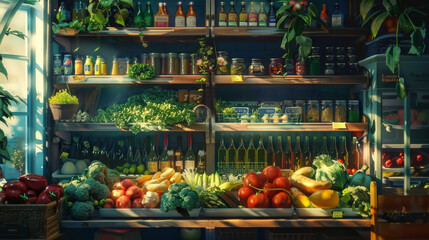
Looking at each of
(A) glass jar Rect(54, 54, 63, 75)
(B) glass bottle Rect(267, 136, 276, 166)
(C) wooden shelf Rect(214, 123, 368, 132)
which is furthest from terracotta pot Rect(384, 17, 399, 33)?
(A) glass jar Rect(54, 54, 63, 75)

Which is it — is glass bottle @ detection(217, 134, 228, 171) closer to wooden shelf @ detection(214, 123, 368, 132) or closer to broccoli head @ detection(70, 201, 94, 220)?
wooden shelf @ detection(214, 123, 368, 132)

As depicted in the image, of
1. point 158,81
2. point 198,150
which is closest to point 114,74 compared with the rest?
point 158,81

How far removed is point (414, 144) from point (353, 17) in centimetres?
145

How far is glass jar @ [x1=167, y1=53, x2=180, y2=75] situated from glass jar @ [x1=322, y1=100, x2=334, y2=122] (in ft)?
4.98

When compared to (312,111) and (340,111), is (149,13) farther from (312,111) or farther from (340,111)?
(340,111)

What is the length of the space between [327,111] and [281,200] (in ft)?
5.52

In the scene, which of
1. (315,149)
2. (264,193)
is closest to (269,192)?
(264,193)

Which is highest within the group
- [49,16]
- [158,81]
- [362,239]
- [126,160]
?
[49,16]

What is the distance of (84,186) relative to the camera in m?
2.72

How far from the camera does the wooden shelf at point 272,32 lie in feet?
13.0

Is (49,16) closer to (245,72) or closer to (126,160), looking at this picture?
(126,160)

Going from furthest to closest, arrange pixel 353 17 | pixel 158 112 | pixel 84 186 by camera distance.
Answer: pixel 353 17, pixel 158 112, pixel 84 186

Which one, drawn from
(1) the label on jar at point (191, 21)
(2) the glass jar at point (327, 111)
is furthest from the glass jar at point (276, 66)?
(1) the label on jar at point (191, 21)

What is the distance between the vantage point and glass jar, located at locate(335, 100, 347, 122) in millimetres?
4082
